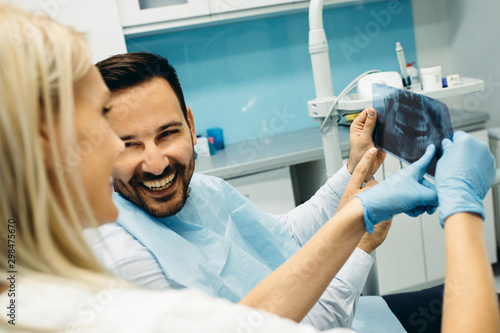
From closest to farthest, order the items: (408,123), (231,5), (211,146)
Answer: (408,123) → (231,5) → (211,146)

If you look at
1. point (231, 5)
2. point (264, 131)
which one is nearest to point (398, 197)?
point (231, 5)

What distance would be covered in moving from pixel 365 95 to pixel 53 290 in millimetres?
1118

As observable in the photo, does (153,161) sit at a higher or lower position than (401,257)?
higher

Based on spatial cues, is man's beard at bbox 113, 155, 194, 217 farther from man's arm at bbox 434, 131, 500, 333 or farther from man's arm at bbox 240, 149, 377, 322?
man's arm at bbox 434, 131, 500, 333

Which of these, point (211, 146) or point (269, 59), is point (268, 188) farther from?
point (269, 59)

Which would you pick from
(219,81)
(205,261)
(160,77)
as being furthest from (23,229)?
(219,81)

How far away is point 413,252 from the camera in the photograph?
7.16 ft

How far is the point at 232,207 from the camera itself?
1.21 m

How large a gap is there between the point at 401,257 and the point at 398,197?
1500 millimetres

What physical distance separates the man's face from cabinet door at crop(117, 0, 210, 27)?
3.90ft

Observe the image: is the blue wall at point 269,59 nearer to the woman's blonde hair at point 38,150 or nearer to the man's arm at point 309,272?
the man's arm at point 309,272

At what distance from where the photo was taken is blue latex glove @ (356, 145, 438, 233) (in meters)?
0.79

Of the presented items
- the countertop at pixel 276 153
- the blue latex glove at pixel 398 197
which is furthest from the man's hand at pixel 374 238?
the countertop at pixel 276 153

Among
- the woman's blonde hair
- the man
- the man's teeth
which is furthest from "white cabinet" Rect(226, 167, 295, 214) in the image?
the woman's blonde hair
